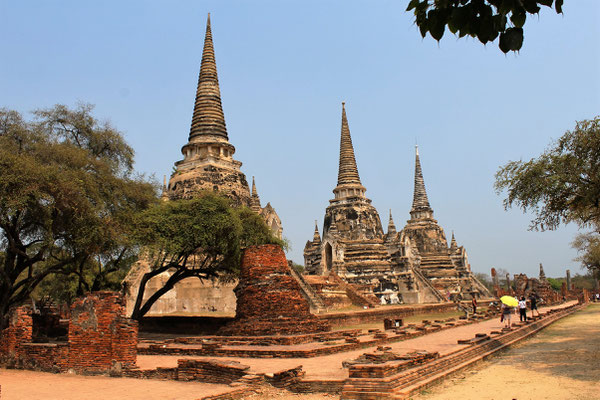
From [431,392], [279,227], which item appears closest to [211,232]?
[431,392]

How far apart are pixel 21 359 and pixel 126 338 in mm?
3030

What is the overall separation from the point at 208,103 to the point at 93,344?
20.5 metres

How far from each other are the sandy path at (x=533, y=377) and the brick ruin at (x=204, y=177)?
1597 cm

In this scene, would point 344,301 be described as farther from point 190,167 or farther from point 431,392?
point 431,392

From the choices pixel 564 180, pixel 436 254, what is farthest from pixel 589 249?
pixel 564 180

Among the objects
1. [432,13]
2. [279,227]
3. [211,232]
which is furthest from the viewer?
[279,227]

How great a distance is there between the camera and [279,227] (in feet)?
114

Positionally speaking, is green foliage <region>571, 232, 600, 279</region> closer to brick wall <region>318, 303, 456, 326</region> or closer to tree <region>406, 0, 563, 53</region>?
brick wall <region>318, 303, 456, 326</region>

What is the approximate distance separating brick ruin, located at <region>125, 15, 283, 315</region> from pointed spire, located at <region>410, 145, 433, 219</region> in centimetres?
2500

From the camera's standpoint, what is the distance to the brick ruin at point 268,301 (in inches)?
612

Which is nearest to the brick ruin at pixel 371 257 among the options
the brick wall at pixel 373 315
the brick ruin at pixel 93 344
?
the brick wall at pixel 373 315

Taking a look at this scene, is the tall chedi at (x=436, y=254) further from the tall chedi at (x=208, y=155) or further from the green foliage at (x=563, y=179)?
the green foliage at (x=563, y=179)

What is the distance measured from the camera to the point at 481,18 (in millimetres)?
3512

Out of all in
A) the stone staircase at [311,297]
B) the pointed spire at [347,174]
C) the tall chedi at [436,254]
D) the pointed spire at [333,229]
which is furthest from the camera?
the tall chedi at [436,254]
